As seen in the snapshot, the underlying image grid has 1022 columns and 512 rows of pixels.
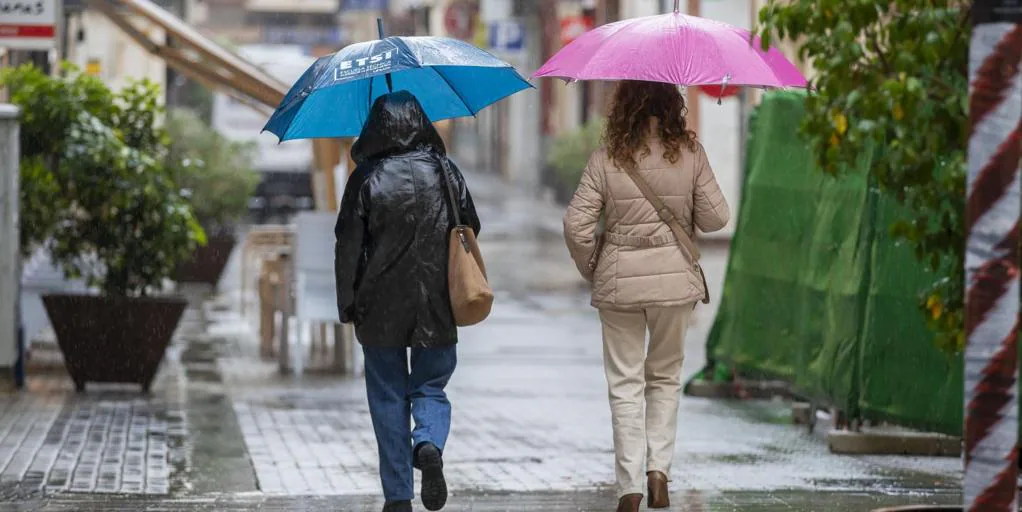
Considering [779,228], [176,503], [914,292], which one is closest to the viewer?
[176,503]


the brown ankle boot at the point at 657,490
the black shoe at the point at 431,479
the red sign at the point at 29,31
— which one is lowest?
the brown ankle boot at the point at 657,490

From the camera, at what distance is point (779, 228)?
11.5 m

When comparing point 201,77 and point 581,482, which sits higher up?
point 201,77

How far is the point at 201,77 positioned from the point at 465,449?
221 inches

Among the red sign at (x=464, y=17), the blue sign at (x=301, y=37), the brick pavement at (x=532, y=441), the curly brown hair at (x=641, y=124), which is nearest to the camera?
the curly brown hair at (x=641, y=124)

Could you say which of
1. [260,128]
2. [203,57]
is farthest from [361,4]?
[203,57]

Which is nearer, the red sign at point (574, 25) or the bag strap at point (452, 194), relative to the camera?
the bag strap at point (452, 194)

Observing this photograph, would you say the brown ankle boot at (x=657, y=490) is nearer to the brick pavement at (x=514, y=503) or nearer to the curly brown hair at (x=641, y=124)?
the brick pavement at (x=514, y=503)

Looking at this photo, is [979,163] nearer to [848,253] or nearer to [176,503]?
[176,503]

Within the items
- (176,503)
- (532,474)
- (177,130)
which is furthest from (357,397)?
(177,130)

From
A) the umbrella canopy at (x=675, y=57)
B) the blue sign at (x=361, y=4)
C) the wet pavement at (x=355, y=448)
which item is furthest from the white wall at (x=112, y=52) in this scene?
the umbrella canopy at (x=675, y=57)

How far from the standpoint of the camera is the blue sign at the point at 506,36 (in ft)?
144

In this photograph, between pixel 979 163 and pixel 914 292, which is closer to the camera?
pixel 979 163

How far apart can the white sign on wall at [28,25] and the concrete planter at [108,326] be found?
1.87 m
